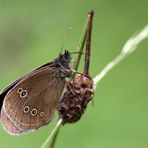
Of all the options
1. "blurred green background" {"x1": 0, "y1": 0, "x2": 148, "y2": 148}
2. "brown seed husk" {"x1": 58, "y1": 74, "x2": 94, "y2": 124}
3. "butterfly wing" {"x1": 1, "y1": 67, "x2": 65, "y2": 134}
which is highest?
"brown seed husk" {"x1": 58, "y1": 74, "x2": 94, "y2": 124}

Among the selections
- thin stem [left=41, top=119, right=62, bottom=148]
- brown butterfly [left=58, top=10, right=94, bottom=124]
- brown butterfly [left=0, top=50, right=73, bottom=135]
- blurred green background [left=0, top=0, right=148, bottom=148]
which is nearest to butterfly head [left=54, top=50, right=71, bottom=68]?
brown butterfly [left=0, top=50, right=73, bottom=135]

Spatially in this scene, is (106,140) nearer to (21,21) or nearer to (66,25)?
(21,21)

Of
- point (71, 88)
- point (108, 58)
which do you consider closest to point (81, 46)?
point (71, 88)

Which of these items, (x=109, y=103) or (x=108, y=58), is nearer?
(x=109, y=103)

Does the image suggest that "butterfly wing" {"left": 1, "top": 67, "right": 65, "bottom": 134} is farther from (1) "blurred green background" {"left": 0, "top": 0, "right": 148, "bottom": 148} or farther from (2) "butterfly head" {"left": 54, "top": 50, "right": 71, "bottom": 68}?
(1) "blurred green background" {"left": 0, "top": 0, "right": 148, "bottom": 148}

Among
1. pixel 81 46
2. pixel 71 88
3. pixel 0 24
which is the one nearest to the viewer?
pixel 81 46

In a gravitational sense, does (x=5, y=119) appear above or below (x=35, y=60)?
above

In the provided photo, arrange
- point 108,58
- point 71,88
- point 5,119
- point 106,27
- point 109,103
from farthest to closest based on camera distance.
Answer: point 106,27 → point 108,58 → point 109,103 → point 5,119 → point 71,88
